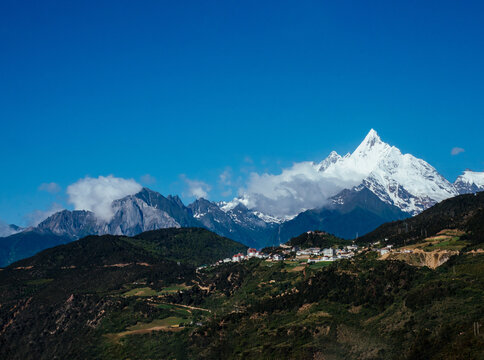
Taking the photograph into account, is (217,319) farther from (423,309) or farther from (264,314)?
(423,309)

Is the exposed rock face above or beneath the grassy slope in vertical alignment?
above

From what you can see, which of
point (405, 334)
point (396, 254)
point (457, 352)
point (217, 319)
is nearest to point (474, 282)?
point (405, 334)

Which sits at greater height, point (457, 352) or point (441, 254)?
point (441, 254)

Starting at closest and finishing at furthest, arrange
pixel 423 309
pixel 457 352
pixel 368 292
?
pixel 457 352 → pixel 423 309 → pixel 368 292

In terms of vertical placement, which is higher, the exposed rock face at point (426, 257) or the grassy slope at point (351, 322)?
the exposed rock face at point (426, 257)

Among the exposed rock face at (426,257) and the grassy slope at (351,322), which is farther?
the exposed rock face at (426,257)

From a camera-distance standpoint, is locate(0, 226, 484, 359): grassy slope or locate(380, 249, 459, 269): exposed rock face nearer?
locate(0, 226, 484, 359): grassy slope

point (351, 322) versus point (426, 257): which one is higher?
point (426, 257)

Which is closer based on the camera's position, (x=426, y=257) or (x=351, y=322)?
(x=351, y=322)

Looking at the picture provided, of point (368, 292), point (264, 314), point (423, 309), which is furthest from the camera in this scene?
point (264, 314)

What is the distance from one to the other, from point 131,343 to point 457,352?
373 feet

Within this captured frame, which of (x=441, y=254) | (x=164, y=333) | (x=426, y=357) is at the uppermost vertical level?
(x=441, y=254)

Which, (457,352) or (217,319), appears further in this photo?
(217,319)

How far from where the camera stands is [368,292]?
169 metres
